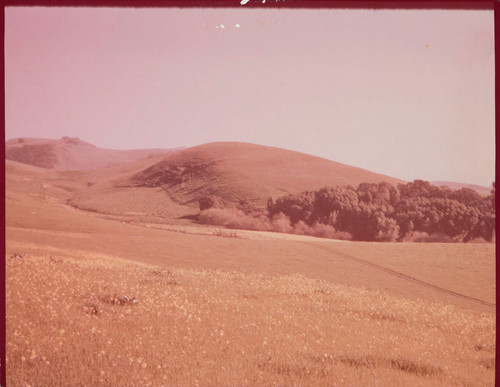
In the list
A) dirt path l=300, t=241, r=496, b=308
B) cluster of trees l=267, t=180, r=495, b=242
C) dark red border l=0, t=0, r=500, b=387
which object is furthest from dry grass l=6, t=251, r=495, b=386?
cluster of trees l=267, t=180, r=495, b=242

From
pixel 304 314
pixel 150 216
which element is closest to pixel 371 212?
pixel 304 314

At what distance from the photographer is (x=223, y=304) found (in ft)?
16.3

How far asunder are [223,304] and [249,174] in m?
1.55

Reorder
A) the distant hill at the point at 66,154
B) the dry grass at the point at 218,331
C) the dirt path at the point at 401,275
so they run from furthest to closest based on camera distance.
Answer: the distant hill at the point at 66,154 → the dirt path at the point at 401,275 → the dry grass at the point at 218,331

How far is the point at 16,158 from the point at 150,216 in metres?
1.67

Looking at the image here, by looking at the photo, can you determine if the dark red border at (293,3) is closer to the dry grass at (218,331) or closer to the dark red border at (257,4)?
the dark red border at (257,4)

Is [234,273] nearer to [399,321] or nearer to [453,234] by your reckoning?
[399,321]

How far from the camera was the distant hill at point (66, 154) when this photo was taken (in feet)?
17.8

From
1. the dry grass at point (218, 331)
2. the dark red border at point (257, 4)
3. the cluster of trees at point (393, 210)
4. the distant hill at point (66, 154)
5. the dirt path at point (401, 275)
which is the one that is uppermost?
the dark red border at point (257, 4)

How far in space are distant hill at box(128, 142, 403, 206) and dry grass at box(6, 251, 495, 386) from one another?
0.97m

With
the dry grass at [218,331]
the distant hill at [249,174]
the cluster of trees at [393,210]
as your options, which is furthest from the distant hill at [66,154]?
the cluster of trees at [393,210]

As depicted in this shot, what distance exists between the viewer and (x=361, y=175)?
17.9 ft

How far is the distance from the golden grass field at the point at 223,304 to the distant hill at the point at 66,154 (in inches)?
6.5

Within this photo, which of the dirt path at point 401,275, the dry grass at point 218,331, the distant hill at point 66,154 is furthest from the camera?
the distant hill at point 66,154
